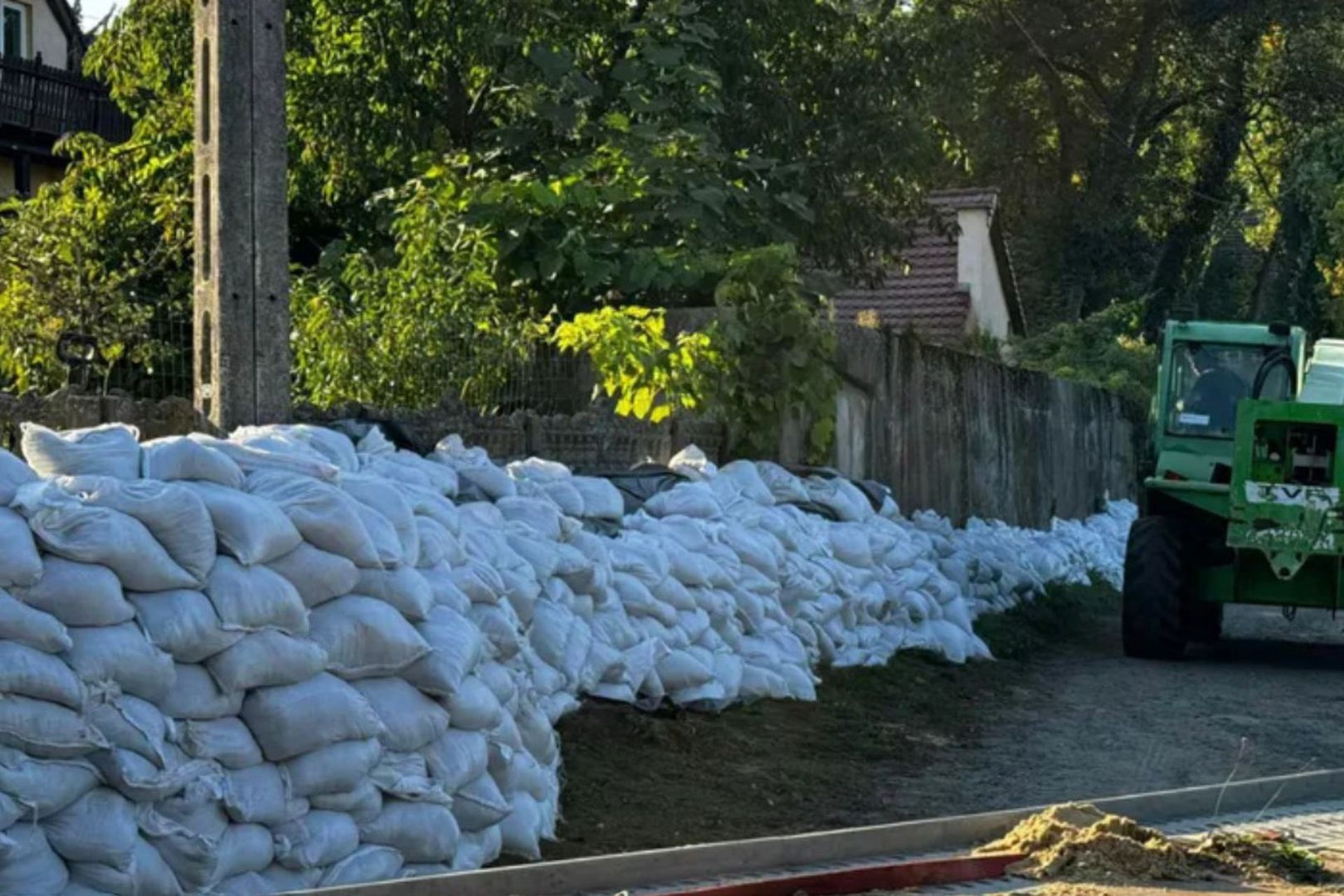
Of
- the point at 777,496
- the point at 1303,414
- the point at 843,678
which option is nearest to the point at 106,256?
the point at 777,496

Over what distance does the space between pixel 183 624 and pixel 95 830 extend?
72cm

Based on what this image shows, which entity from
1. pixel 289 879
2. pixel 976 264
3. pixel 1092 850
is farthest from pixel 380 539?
pixel 976 264

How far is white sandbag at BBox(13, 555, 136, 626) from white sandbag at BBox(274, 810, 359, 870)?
2.68 ft

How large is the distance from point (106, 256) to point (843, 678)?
23.1 feet

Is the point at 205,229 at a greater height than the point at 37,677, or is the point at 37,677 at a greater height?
the point at 205,229

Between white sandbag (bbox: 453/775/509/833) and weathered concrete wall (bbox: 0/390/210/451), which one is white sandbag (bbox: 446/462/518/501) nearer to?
weathered concrete wall (bbox: 0/390/210/451)

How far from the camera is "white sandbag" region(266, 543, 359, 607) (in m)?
6.52

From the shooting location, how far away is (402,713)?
6672 millimetres

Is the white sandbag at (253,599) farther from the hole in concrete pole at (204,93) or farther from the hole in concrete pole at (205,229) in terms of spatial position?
the hole in concrete pole at (204,93)

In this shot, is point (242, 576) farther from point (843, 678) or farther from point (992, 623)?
point (992, 623)

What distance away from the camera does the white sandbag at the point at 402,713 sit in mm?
6629

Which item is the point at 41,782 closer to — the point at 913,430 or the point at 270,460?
the point at 270,460

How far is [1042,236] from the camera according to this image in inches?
1656

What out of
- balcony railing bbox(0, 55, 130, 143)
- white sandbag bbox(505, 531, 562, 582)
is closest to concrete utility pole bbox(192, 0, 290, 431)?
white sandbag bbox(505, 531, 562, 582)
